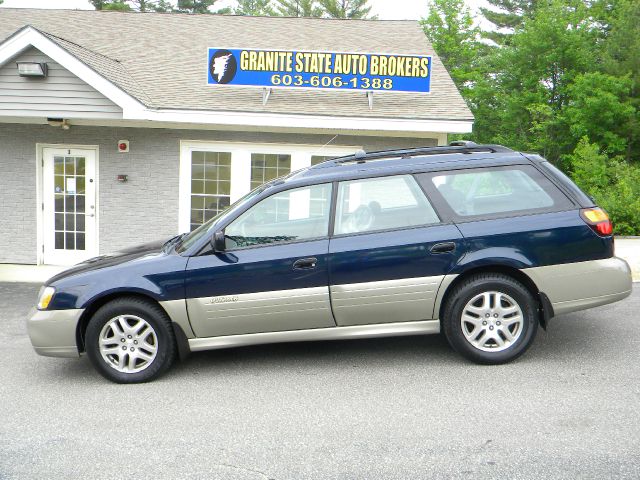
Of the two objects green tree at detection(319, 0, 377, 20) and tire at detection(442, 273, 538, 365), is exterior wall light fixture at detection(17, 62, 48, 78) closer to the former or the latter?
tire at detection(442, 273, 538, 365)

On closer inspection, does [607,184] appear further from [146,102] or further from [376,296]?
[376,296]

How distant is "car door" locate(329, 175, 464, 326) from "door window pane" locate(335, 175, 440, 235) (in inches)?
0.5

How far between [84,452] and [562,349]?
4.06m

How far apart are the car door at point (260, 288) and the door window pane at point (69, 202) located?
7.17 meters

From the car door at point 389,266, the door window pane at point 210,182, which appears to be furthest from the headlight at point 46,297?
the door window pane at point 210,182

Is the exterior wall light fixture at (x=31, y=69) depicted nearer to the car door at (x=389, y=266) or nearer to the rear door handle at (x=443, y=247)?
the car door at (x=389, y=266)

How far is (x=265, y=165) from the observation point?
455 inches

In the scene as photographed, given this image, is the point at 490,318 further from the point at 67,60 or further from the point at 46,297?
the point at 67,60

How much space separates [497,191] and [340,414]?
2.38 m

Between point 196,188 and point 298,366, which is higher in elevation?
point 196,188

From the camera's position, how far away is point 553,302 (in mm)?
5430

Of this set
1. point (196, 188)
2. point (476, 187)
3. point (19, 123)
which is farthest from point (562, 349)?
point (19, 123)

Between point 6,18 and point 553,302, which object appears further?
point 6,18

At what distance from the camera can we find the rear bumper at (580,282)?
17.7 ft
